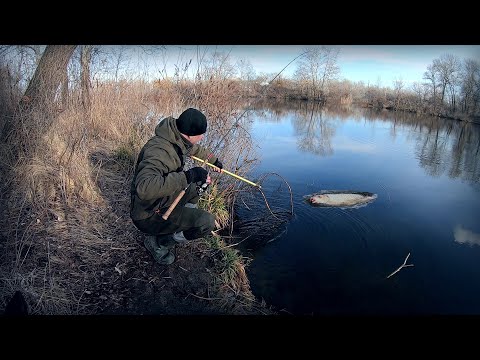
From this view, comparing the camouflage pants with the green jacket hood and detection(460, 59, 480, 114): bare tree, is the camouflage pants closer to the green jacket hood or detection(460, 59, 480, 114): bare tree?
the green jacket hood

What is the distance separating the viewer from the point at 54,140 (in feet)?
10.6

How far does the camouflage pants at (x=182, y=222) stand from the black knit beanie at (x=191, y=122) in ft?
2.13

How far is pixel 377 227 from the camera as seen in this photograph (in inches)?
177

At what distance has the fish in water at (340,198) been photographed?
495 centimetres

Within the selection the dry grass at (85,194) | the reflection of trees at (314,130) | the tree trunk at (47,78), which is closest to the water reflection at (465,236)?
the dry grass at (85,194)

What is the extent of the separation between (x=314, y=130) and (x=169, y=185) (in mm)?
7479

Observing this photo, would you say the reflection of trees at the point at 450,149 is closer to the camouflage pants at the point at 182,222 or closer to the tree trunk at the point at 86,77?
the camouflage pants at the point at 182,222

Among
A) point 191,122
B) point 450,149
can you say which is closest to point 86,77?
point 191,122

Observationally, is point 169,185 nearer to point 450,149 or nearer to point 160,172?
point 160,172

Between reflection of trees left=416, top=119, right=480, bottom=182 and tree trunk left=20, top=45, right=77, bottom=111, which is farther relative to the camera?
reflection of trees left=416, top=119, right=480, bottom=182

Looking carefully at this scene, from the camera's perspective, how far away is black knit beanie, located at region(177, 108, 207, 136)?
7.38ft

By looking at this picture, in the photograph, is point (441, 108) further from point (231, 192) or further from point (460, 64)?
point (231, 192)

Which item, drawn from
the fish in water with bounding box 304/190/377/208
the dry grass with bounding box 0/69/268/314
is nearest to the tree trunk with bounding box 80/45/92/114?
the dry grass with bounding box 0/69/268/314
